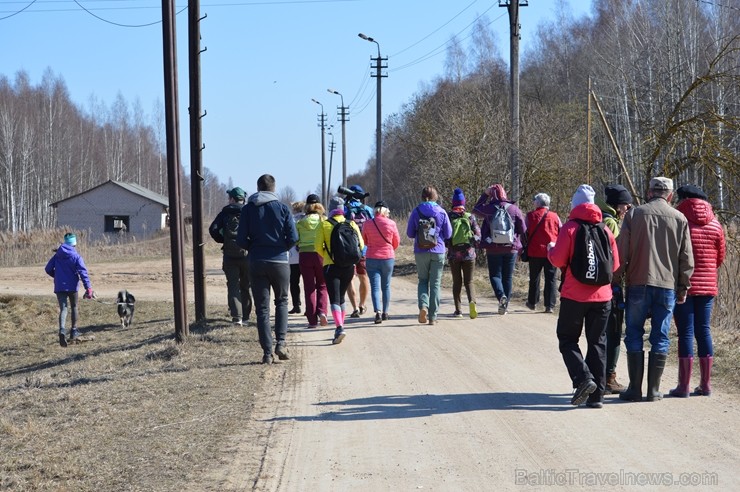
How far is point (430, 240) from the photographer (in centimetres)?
1268

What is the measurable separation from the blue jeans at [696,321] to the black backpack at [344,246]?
4721 mm

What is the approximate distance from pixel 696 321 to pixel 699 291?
336mm

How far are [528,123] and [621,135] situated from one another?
23667 millimetres

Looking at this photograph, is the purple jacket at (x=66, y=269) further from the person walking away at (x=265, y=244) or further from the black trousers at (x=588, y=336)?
the black trousers at (x=588, y=336)

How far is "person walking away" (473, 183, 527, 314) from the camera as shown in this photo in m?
13.8

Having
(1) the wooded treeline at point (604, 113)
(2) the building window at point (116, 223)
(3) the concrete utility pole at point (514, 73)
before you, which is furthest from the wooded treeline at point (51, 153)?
(3) the concrete utility pole at point (514, 73)

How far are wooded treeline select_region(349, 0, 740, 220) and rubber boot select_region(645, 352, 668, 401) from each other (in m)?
5.86

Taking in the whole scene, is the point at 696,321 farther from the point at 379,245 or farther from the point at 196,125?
the point at 196,125

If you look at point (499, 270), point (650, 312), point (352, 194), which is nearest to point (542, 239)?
point (499, 270)

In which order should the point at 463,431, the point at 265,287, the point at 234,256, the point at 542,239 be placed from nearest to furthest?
the point at 463,431 → the point at 265,287 → the point at 234,256 → the point at 542,239

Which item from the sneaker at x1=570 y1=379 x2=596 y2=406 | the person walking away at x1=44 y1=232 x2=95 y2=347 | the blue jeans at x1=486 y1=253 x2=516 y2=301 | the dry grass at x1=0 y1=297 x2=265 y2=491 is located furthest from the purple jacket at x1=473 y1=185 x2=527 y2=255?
the person walking away at x1=44 y1=232 x2=95 y2=347

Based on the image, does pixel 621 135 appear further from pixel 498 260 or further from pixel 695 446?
pixel 695 446

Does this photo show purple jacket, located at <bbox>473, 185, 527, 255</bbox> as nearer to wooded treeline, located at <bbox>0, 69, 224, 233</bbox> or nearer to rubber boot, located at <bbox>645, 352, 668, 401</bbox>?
rubber boot, located at <bbox>645, 352, 668, 401</bbox>

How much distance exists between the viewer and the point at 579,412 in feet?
25.3
